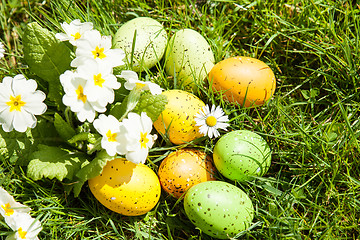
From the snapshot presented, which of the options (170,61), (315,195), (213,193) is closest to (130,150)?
(213,193)

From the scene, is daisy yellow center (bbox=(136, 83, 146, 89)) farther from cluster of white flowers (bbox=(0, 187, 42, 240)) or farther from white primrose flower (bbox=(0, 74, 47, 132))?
cluster of white flowers (bbox=(0, 187, 42, 240))

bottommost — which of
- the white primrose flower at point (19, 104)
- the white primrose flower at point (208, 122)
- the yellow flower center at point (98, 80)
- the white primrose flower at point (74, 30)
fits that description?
the white primrose flower at point (208, 122)

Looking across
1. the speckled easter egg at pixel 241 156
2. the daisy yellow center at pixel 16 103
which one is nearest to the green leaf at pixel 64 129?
the daisy yellow center at pixel 16 103

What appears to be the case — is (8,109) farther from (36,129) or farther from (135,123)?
(135,123)

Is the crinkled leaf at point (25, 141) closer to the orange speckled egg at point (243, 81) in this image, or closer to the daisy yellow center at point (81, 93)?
the daisy yellow center at point (81, 93)

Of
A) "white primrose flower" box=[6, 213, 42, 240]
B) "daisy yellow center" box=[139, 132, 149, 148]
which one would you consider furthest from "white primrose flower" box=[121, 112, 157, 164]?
"white primrose flower" box=[6, 213, 42, 240]
